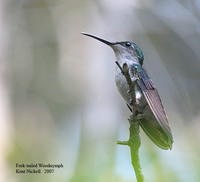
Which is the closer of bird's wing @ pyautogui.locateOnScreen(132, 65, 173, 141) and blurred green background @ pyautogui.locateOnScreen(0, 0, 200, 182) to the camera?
bird's wing @ pyautogui.locateOnScreen(132, 65, 173, 141)

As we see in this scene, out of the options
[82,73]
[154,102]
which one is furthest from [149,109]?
[82,73]

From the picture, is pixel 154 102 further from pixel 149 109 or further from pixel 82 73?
pixel 82 73

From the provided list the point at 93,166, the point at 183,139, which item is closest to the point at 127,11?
the point at 183,139

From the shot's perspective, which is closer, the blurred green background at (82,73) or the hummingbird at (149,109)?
the hummingbird at (149,109)

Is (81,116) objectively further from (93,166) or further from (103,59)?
(93,166)

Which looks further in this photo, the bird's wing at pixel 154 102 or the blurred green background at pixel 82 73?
the blurred green background at pixel 82 73
